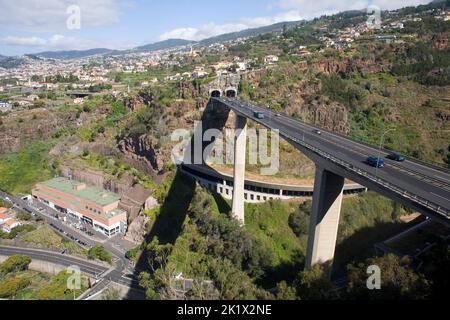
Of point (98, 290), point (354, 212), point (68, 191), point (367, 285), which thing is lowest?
point (98, 290)

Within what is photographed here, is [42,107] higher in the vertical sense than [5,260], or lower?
higher

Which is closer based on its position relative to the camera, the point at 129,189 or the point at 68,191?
the point at 129,189

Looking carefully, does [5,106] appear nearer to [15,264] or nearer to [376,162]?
[15,264]

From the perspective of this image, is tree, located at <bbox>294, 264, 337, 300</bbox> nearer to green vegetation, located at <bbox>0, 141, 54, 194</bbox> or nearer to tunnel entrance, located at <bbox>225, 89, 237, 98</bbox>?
tunnel entrance, located at <bbox>225, 89, 237, 98</bbox>

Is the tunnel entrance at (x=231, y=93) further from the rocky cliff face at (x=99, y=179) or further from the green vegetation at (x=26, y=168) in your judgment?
the green vegetation at (x=26, y=168)

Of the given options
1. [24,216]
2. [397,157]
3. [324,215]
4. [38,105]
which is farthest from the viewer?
[38,105]

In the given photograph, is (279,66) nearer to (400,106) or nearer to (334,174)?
(400,106)

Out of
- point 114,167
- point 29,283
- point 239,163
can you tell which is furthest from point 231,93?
point 29,283

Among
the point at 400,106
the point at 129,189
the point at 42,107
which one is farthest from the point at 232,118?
the point at 42,107

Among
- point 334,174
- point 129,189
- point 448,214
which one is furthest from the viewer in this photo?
point 129,189
